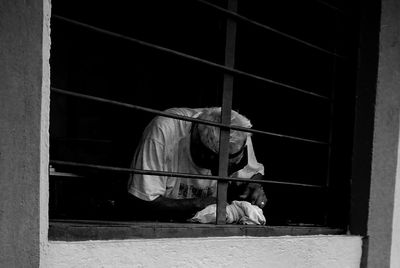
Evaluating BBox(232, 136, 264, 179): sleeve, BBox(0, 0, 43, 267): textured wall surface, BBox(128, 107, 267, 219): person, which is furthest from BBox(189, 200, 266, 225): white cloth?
BBox(0, 0, 43, 267): textured wall surface

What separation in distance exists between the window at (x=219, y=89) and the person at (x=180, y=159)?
15 centimetres

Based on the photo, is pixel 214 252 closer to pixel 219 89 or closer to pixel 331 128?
pixel 219 89

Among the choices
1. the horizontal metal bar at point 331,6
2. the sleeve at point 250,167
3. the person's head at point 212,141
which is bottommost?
the sleeve at point 250,167

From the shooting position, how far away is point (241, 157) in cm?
351

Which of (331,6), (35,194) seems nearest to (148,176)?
(35,194)

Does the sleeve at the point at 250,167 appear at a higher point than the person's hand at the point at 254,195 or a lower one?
higher

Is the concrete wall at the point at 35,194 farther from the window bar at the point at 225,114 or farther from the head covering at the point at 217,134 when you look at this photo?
the head covering at the point at 217,134

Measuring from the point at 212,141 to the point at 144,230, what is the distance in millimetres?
1090

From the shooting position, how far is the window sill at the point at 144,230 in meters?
1.97

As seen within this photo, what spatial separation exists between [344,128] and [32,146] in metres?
2.19

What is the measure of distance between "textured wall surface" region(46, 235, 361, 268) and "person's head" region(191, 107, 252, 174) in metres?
0.73

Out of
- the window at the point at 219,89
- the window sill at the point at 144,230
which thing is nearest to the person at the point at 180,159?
the window at the point at 219,89

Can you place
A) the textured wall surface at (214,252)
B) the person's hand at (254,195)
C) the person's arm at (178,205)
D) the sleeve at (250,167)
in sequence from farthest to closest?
the sleeve at (250,167)
the person's hand at (254,195)
the person's arm at (178,205)
the textured wall surface at (214,252)

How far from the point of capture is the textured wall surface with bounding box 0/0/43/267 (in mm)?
1663
